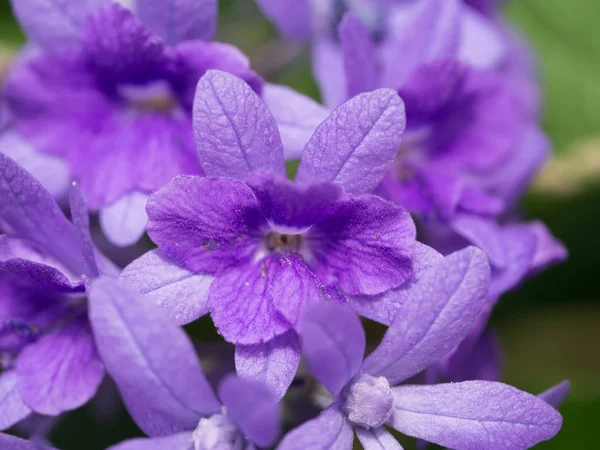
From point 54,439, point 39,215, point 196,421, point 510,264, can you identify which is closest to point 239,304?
point 196,421

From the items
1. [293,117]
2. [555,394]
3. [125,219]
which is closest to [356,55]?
[293,117]

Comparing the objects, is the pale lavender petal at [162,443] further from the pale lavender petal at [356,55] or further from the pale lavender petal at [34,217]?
the pale lavender petal at [356,55]

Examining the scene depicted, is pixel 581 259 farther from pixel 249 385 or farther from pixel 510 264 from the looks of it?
pixel 249 385

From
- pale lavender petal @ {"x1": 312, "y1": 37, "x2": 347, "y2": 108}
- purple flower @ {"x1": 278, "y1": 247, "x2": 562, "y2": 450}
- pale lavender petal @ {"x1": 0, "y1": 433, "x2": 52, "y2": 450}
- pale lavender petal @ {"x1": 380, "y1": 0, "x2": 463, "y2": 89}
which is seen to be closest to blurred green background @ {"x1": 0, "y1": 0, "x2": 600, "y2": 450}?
pale lavender petal @ {"x1": 312, "y1": 37, "x2": 347, "y2": 108}

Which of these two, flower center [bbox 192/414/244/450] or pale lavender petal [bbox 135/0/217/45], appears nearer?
flower center [bbox 192/414/244/450]

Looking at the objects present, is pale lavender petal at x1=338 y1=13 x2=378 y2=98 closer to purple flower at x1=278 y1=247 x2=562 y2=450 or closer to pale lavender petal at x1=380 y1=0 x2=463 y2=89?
pale lavender petal at x1=380 y1=0 x2=463 y2=89

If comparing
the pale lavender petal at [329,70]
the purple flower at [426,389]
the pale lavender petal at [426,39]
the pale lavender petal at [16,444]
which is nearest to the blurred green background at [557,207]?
the pale lavender petal at [329,70]

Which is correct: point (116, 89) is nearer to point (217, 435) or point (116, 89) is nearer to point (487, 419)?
point (217, 435)
